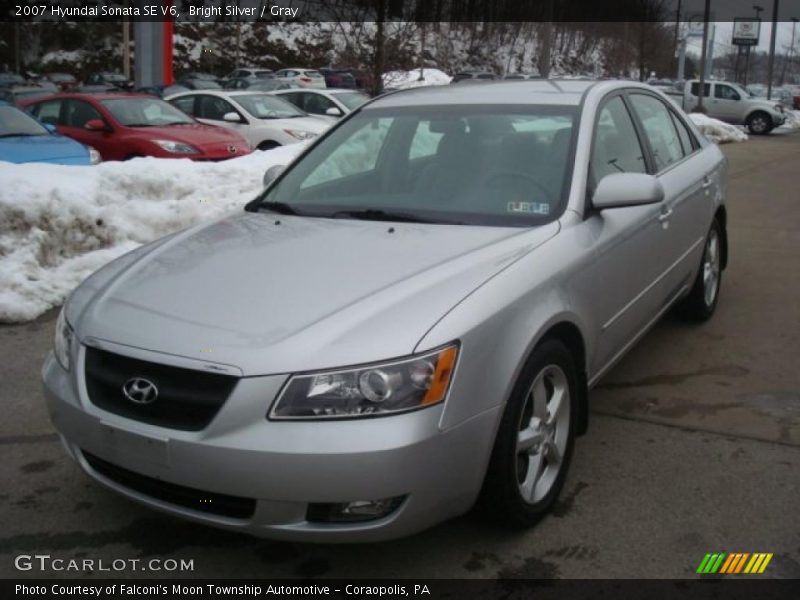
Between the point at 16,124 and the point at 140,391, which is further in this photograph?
the point at 16,124

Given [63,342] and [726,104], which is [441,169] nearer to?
[63,342]

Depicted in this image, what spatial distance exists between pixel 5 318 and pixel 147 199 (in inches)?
103

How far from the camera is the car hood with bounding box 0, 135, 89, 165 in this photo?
8961mm

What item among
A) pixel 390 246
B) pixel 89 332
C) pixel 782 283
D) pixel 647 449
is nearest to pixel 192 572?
pixel 89 332

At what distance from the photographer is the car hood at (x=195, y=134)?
1102cm

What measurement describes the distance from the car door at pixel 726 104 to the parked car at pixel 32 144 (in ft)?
84.1

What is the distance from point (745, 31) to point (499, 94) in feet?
162

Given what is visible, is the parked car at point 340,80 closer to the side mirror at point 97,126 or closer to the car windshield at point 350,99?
the car windshield at point 350,99

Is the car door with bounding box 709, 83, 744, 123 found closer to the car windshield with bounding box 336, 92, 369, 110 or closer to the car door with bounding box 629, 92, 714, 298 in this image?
the car windshield with bounding box 336, 92, 369, 110

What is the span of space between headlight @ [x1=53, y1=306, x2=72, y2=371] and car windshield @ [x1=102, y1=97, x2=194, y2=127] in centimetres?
890

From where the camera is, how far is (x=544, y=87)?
4215mm

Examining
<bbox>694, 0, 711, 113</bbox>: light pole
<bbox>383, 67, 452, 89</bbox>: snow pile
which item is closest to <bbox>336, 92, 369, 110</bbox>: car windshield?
<bbox>383, 67, 452, 89</bbox>: snow pile

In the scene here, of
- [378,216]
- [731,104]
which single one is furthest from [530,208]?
[731,104]

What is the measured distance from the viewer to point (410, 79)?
3638cm
